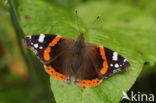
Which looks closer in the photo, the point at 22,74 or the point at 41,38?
the point at 41,38

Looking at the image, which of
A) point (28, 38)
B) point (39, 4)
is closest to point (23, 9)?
point (39, 4)

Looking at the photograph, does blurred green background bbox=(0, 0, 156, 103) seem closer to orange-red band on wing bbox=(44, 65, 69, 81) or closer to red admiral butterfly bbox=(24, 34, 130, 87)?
red admiral butterfly bbox=(24, 34, 130, 87)

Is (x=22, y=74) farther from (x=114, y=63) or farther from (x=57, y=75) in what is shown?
(x=114, y=63)

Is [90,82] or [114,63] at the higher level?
[114,63]

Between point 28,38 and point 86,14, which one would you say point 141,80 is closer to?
point 86,14

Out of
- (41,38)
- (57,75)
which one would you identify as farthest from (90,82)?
(41,38)

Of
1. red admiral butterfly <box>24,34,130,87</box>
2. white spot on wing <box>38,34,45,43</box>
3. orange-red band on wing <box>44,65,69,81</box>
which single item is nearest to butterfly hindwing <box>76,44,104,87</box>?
red admiral butterfly <box>24,34,130,87</box>

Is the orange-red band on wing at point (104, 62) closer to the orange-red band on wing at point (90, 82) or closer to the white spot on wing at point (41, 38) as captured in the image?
the orange-red band on wing at point (90, 82)

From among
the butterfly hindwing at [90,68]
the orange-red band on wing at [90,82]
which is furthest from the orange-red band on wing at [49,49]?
the orange-red band on wing at [90,82]
